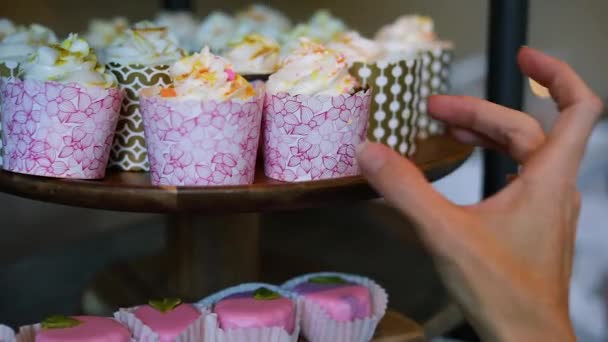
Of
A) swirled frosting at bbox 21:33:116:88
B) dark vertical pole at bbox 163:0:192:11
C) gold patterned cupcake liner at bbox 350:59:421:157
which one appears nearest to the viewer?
swirled frosting at bbox 21:33:116:88

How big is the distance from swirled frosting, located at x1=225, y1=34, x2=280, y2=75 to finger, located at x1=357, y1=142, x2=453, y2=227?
0.51 metres

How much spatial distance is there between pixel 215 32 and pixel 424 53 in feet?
1.51

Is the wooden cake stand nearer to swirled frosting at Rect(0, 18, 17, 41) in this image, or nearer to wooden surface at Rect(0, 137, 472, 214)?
wooden surface at Rect(0, 137, 472, 214)

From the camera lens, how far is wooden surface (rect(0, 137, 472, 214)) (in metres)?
0.94

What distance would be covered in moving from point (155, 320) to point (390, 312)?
40 cm

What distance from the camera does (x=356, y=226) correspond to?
2.18m

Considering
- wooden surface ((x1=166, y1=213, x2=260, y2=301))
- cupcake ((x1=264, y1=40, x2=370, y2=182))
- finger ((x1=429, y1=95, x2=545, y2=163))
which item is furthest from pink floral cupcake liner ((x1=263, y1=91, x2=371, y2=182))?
wooden surface ((x1=166, y1=213, x2=260, y2=301))

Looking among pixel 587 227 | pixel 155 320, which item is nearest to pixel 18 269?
pixel 155 320

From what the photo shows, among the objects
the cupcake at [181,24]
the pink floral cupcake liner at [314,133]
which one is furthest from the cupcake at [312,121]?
the cupcake at [181,24]

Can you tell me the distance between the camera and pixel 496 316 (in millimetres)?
786

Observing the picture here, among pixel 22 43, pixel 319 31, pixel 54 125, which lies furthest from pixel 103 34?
pixel 54 125

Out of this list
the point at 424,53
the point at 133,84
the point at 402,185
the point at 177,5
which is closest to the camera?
the point at 402,185

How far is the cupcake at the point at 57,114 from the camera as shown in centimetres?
101

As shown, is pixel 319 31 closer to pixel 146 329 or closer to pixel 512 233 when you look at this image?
pixel 146 329
